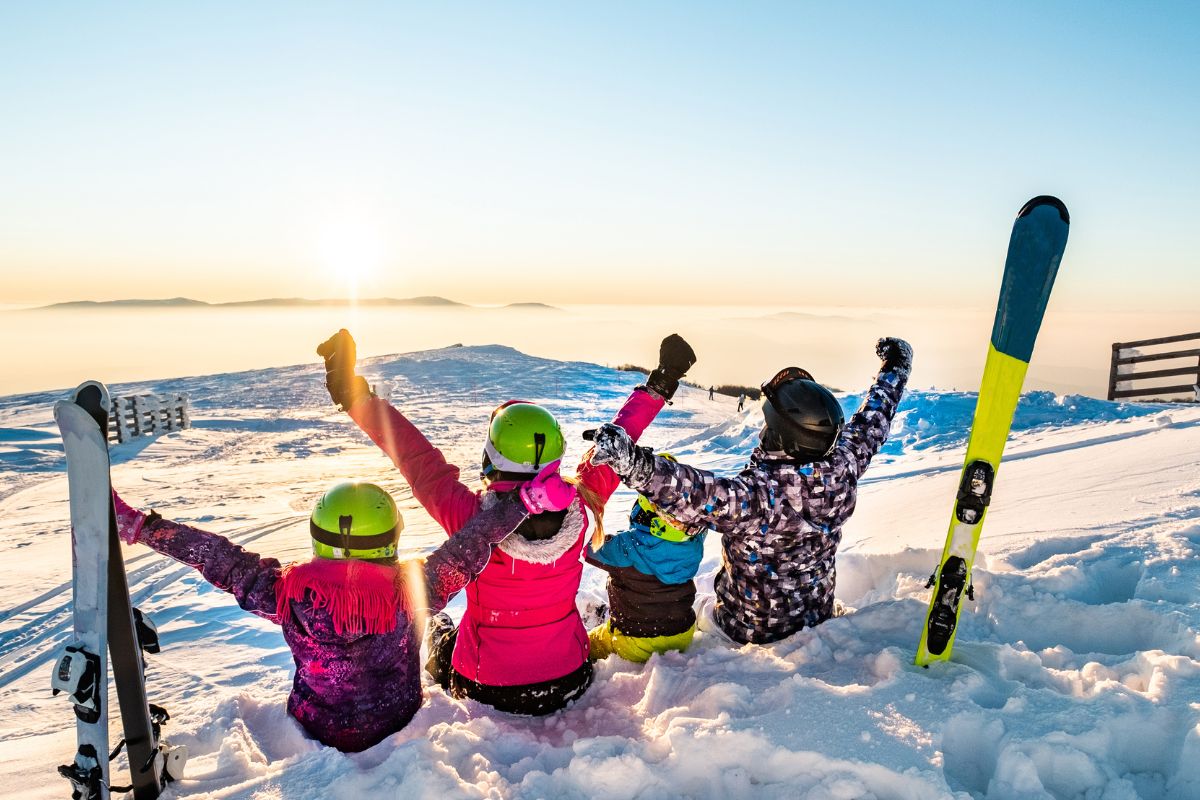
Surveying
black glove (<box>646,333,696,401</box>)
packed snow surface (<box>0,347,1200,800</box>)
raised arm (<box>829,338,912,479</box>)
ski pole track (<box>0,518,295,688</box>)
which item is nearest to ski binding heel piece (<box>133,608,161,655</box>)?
packed snow surface (<box>0,347,1200,800</box>)

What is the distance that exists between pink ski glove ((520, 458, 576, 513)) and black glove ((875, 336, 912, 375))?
6.61ft

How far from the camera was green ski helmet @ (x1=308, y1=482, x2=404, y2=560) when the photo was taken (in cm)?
271

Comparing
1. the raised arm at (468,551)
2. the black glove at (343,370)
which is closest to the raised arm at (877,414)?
the raised arm at (468,551)

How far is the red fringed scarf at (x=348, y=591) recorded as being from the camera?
2656 millimetres

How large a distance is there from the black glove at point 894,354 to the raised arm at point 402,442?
228cm

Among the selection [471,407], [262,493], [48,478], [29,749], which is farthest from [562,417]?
[29,749]

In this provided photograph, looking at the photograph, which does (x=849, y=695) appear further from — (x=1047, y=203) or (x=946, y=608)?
(x=1047, y=203)

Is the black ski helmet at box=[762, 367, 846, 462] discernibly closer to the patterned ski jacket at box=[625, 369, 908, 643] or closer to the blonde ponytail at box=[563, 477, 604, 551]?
the patterned ski jacket at box=[625, 369, 908, 643]

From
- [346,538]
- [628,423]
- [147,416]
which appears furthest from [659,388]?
[147,416]

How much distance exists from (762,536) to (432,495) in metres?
1.50

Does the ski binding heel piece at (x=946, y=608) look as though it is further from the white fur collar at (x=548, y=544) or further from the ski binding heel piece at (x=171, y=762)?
the ski binding heel piece at (x=171, y=762)

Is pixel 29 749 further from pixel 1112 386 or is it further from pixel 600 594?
pixel 1112 386

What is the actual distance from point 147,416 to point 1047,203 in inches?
696

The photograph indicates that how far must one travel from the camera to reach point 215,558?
8.95 feet
